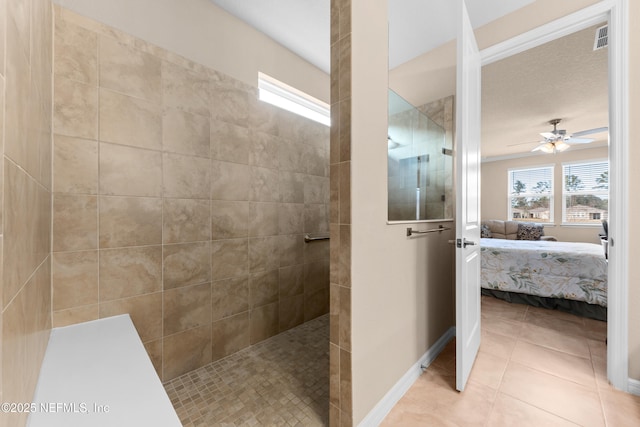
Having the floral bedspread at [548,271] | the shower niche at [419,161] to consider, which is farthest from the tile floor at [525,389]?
the shower niche at [419,161]

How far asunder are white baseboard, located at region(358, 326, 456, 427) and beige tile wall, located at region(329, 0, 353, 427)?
180mm

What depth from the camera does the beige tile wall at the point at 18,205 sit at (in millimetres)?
449

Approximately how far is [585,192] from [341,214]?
7139 millimetres

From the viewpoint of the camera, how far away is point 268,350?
1983mm

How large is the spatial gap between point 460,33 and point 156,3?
185 centimetres

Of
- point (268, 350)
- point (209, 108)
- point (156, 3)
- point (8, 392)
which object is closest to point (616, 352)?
Result: point (268, 350)

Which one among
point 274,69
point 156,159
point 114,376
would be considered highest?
point 274,69

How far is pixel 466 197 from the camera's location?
160 cm

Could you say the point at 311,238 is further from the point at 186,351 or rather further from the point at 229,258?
the point at 186,351

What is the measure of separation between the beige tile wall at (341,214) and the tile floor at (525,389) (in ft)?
1.32

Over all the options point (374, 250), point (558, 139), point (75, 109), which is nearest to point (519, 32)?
point (374, 250)

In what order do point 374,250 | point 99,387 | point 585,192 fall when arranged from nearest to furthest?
point 99,387, point 374,250, point 585,192

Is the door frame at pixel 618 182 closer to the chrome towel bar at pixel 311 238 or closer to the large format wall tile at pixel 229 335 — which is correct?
the chrome towel bar at pixel 311 238

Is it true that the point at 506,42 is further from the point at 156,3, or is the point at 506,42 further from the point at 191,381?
the point at 191,381
